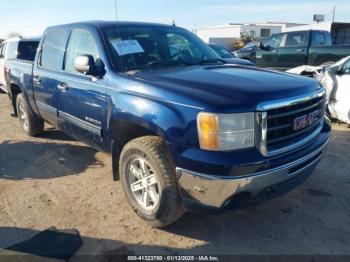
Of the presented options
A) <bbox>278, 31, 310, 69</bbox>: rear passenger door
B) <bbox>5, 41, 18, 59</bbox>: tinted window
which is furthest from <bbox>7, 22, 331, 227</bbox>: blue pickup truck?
<bbox>278, 31, 310, 69</bbox>: rear passenger door

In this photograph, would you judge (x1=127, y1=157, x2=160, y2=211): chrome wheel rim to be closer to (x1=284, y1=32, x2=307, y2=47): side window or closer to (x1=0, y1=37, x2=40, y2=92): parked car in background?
(x1=0, y1=37, x2=40, y2=92): parked car in background

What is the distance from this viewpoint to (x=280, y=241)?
322 centimetres

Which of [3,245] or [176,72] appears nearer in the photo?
[3,245]

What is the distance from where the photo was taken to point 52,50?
16.2ft

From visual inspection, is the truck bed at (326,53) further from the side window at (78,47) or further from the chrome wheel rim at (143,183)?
the chrome wheel rim at (143,183)

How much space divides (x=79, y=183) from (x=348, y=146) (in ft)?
13.5

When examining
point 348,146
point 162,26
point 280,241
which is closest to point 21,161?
point 162,26

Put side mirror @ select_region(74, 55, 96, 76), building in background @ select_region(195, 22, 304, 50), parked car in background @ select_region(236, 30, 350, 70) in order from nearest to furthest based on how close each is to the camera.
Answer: side mirror @ select_region(74, 55, 96, 76), parked car in background @ select_region(236, 30, 350, 70), building in background @ select_region(195, 22, 304, 50)

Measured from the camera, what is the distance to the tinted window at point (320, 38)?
11.4 metres

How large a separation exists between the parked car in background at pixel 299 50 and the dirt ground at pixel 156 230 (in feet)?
20.3

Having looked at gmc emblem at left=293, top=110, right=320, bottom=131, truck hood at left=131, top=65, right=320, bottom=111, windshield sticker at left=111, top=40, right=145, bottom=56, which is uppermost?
windshield sticker at left=111, top=40, right=145, bottom=56

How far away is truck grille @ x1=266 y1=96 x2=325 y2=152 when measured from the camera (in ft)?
9.34

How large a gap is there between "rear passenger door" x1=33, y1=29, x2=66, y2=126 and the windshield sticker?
3.69ft

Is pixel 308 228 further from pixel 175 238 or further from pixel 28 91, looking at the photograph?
pixel 28 91
